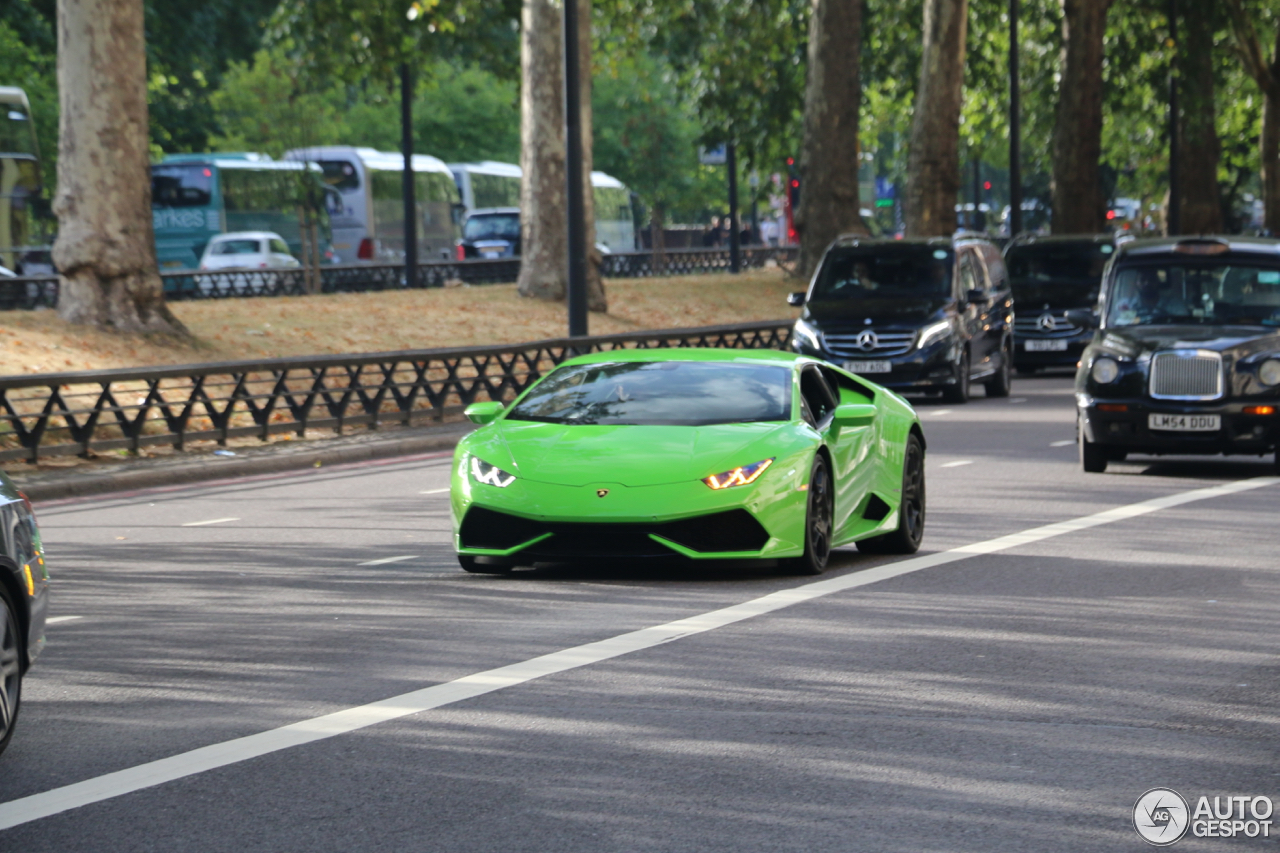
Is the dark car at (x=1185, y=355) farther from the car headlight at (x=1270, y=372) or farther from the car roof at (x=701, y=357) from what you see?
the car roof at (x=701, y=357)

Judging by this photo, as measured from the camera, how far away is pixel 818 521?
1023 centimetres

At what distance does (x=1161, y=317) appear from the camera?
15992 millimetres

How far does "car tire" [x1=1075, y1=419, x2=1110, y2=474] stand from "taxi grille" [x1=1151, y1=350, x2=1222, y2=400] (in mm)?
788

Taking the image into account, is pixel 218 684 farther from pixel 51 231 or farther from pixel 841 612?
pixel 51 231

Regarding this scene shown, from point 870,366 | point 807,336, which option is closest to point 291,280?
point 807,336

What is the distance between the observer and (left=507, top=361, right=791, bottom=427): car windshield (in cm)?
1044

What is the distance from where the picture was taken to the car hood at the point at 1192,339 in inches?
596

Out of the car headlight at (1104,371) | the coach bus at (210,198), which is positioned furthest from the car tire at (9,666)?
the coach bus at (210,198)

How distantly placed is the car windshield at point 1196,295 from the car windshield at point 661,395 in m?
6.07

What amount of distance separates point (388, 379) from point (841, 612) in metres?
13.2

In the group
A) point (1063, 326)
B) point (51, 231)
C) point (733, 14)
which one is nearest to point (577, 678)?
point (1063, 326)

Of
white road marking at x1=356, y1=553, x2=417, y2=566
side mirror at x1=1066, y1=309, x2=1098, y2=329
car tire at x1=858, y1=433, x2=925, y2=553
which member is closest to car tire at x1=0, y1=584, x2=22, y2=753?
white road marking at x1=356, y1=553, x2=417, y2=566

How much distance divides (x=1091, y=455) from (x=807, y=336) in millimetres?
8494

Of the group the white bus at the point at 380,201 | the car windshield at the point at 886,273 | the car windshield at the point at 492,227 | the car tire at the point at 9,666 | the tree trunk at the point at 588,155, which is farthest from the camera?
the car windshield at the point at 492,227
